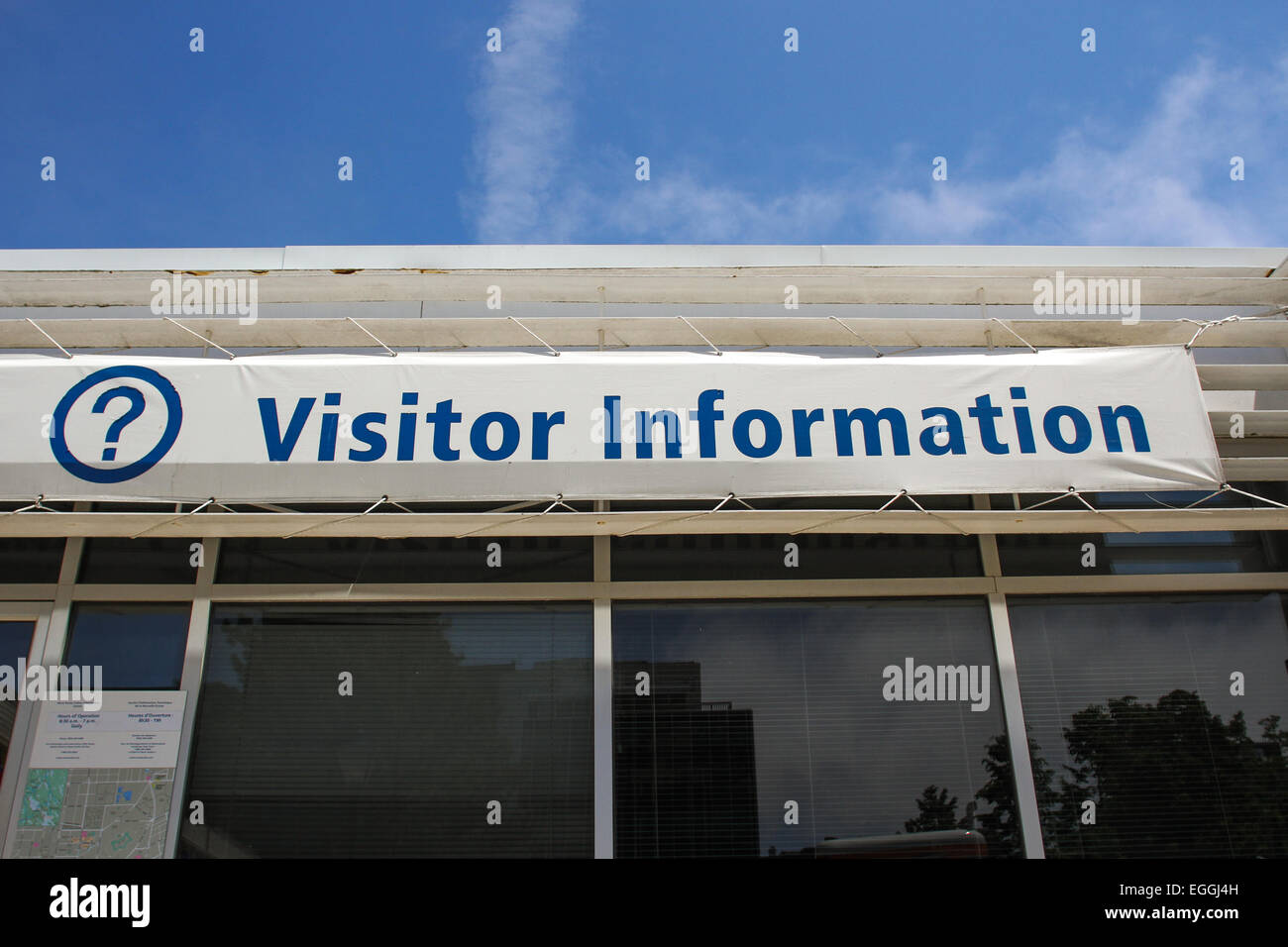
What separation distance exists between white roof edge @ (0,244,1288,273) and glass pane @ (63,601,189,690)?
8.39 feet

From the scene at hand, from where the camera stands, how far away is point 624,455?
18.6 feet

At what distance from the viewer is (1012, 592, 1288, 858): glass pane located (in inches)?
230

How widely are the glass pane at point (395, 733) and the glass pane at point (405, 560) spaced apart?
0.20 meters

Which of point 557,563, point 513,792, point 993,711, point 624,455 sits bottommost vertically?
point 513,792

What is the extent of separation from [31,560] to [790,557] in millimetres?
5003

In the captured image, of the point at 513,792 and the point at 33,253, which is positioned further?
the point at 33,253

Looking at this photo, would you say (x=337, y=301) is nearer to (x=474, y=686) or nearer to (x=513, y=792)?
(x=474, y=686)

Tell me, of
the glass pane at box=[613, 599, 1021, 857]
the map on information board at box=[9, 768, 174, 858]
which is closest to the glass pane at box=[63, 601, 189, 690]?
the map on information board at box=[9, 768, 174, 858]

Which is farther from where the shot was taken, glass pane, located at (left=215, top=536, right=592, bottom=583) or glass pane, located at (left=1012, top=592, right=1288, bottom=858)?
glass pane, located at (left=215, top=536, right=592, bottom=583)

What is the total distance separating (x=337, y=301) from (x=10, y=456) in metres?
2.32

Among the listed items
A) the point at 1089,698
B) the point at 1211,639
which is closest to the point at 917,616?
the point at 1089,698

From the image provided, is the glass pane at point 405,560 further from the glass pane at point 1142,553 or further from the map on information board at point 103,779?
the glass pane at point 1142,553

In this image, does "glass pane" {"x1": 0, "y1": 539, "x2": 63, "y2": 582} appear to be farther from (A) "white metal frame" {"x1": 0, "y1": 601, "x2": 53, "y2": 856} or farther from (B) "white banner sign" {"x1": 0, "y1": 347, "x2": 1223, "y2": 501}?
(B) "white banner sign" {"x1": 0, "y1": 347, "x2": 1223, "y2": 501}
